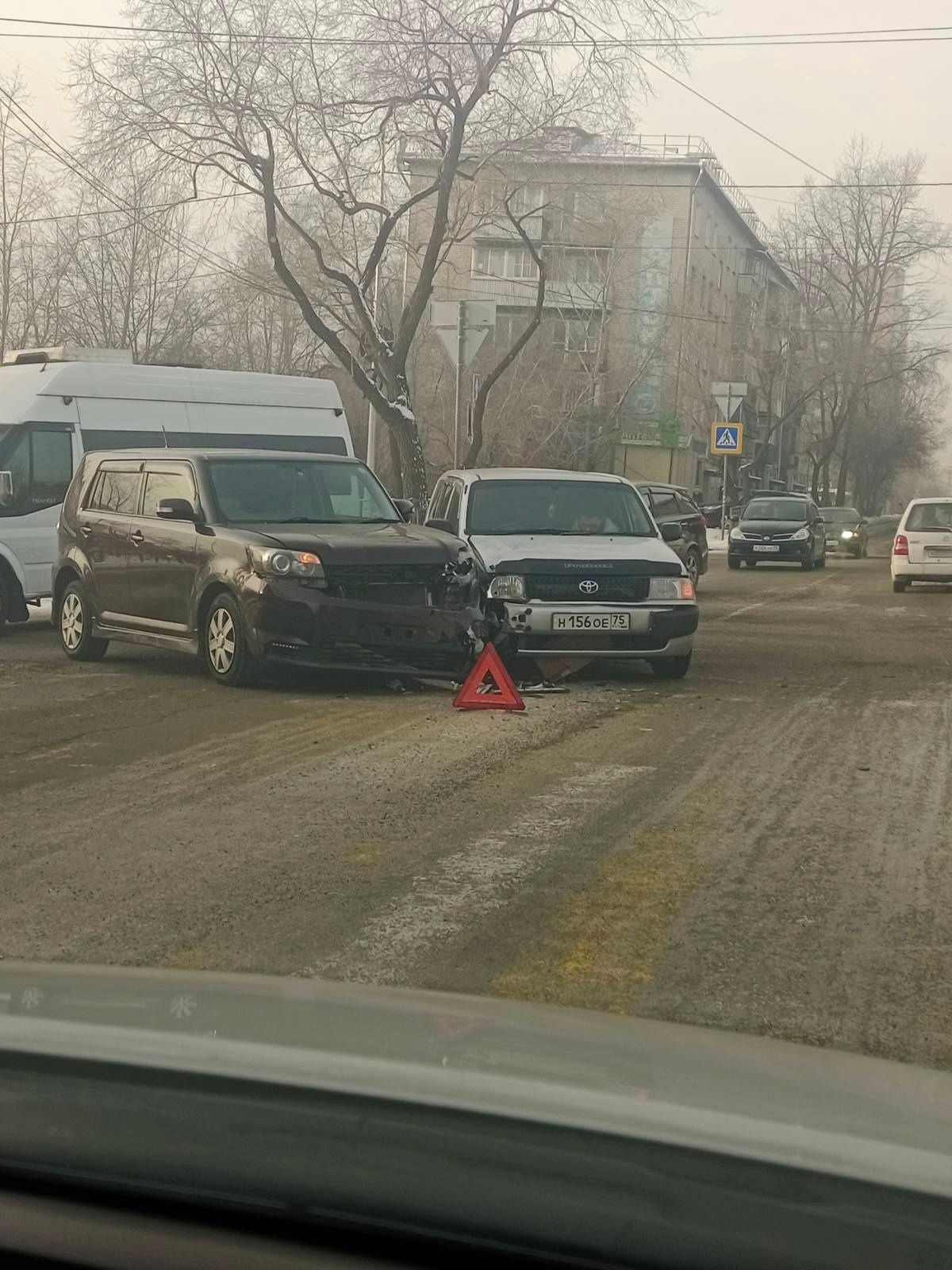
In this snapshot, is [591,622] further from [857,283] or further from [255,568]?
[857,283]

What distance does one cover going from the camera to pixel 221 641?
1153cm

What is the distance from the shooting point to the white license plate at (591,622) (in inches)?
463

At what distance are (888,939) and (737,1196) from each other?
379cm

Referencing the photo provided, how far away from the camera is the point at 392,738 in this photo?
916 cm

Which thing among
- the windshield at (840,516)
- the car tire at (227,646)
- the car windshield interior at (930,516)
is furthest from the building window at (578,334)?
the car tire at (227,646)

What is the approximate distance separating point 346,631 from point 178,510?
1974mm

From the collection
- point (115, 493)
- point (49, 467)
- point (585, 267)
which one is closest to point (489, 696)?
point (115, 493)

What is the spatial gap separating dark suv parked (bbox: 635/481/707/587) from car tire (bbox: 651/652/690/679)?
11.1 metres

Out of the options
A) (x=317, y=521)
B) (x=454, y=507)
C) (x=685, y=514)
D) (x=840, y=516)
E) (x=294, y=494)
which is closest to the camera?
(x=317, y=521)

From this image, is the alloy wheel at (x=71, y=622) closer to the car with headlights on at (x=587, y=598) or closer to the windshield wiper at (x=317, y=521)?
the windshield wiper at (x=317, y=521)

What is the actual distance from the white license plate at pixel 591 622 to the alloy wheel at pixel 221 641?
238 cm

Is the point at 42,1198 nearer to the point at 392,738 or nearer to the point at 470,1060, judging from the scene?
the point at 470,1060

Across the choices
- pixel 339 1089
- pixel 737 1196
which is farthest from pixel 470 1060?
pixel 737 1196

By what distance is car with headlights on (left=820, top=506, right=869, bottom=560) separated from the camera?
142 ft
